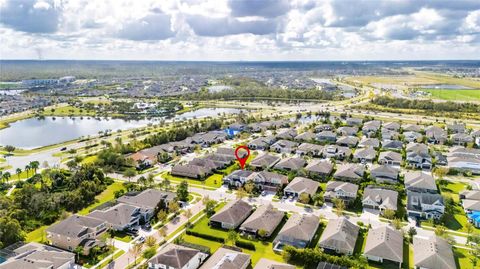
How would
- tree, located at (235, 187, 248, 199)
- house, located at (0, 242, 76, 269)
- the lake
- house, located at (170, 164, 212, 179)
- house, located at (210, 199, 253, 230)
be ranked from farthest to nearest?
the lake
house, located at (170, 164, 212, 179)
tree, located at (235, 187, 248, 199)
house, located at (210, 199, 253, 230)
house, located at (0, 242, 76, 269)

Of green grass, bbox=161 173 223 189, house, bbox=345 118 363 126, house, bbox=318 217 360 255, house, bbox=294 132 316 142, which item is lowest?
green grass, bbox=161 173 223 189

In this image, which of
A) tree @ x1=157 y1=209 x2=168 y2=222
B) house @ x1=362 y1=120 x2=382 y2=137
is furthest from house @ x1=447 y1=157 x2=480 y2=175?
tree @ x1=157 y1=209 x2=168 y2=222

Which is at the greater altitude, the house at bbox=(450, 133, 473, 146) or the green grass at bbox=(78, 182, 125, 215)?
the house at bbox=(450, 133, 473, 146)

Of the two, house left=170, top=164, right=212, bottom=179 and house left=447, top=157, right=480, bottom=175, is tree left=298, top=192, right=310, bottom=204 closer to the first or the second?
house left=170, top=164, right=212, bottom=179

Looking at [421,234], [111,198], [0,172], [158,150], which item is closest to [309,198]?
[421,234]

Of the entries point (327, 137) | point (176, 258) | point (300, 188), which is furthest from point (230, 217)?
point (327, 137)

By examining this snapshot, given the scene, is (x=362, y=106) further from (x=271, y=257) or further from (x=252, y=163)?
(x=271, y=257)
